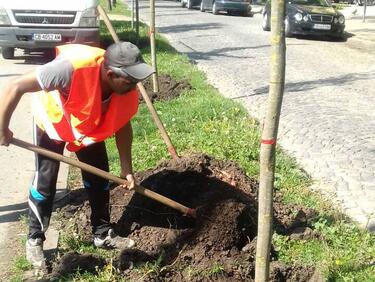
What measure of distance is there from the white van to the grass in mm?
2245

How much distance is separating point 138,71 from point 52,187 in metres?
1.09

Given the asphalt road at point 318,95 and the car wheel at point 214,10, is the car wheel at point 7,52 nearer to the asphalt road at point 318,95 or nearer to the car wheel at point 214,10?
the asphalt road at point 318,95

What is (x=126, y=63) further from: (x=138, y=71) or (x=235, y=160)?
(x=235, y=160)

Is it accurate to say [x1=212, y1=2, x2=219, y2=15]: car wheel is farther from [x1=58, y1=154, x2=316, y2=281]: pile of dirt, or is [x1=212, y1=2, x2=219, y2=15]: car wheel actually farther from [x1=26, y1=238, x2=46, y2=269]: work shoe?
[x1=26, y1=238, x2=46, y2=269]: work shoe

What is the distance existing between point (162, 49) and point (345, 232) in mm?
11092

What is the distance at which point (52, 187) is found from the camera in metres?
4.03

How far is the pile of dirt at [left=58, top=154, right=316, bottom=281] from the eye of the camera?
3.84 metres

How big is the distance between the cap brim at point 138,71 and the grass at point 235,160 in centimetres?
126

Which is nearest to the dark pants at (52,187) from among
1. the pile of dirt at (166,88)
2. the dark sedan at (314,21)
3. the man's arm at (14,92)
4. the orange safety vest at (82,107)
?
the orange safety vest at (82,107)

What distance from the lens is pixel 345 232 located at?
4480 mm

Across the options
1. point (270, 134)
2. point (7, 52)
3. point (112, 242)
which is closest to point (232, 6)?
point (7, 52)

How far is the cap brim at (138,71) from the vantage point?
3.51 metres

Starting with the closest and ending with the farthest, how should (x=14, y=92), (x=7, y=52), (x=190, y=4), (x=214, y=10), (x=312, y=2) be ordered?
(x=14, y=92)
(x=7, y=52)
(x=312, y=2)
(x=214, y=10)
(x=190, y=4)

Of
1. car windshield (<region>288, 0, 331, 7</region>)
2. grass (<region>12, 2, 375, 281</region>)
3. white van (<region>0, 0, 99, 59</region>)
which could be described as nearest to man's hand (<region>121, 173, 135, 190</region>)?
grass (<region>12, 2, 375, 281</region>)
